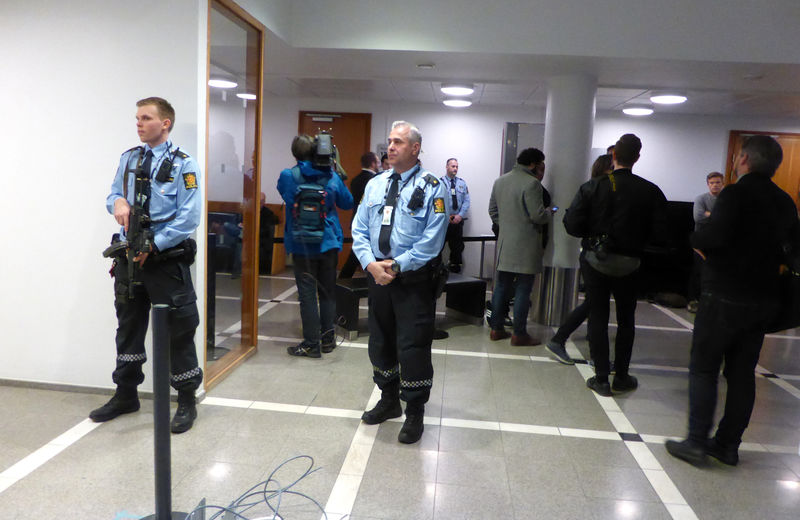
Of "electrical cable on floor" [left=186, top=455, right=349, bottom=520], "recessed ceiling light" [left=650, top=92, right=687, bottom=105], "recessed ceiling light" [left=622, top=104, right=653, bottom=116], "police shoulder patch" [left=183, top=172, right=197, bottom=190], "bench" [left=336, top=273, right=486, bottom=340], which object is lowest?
"electrical cable on floor" [left=186, top=455, right=349, bottom=520]

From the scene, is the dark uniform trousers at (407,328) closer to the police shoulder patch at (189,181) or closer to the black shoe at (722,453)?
the police shoulder patch at (189,181)

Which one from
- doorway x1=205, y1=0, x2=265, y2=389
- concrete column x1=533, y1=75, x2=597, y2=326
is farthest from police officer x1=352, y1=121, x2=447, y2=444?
concrete column x1=533, y1=75, x2=597, y2=326

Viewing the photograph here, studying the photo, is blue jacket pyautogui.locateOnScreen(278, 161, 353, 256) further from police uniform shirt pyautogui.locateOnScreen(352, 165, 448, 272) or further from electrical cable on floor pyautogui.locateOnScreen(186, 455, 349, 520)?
electrical cable on floor pyautogui.locateOnScreen(186, 455, 349, 520)

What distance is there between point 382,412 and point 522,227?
2258mm

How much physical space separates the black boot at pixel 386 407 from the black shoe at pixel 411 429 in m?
0.20

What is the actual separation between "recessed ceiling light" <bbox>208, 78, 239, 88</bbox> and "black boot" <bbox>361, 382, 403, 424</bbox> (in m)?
1.97

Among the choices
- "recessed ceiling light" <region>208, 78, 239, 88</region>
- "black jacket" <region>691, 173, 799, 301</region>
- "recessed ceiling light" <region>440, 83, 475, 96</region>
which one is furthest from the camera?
"recessed ceiling light" <region>440, 83, 475, 96</region>

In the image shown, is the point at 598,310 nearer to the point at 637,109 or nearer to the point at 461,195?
the point at 461,195

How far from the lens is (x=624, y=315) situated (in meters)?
3.75

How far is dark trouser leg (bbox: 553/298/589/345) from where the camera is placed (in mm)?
4223

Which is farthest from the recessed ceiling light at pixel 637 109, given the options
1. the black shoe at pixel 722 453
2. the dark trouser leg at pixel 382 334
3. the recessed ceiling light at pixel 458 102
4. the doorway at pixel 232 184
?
the dark trouser leg at pixel 382 334

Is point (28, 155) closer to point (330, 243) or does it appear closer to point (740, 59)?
point (330, 243)

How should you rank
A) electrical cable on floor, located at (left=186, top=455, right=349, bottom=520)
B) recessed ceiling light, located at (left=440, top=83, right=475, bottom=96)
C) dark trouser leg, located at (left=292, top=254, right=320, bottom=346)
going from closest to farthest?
electrical cable on floor, located at (left=186, top=455, right=349, bottom=520) < dark trouser leg, located at (left=292, top=254, right=320, bottom=346) < recessed ceiling light, located at (left=440, top=83, right=475, bottom=96)

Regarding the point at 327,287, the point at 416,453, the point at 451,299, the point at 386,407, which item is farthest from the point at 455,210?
the point at 416,453
